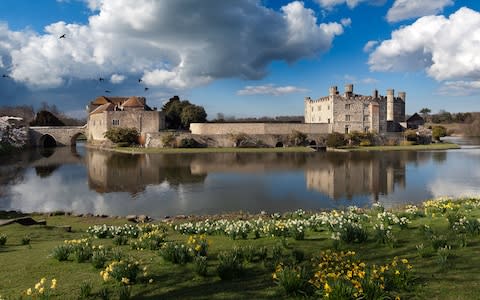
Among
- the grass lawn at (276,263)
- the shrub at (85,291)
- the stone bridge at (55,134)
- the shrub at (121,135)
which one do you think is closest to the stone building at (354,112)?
the shrub at (121,135)

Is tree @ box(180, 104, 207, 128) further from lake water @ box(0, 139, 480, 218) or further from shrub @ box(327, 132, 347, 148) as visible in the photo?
lake water @ box(0, 139, 480, 218)

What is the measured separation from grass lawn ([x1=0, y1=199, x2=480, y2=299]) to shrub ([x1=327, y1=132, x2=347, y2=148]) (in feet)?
168

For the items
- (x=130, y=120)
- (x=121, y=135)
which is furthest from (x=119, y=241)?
(x=130, y=120)

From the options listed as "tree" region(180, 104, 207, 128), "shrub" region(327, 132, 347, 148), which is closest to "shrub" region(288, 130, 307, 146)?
"shrub" region(327, 132, 347, 148)

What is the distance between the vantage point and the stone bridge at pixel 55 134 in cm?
7262

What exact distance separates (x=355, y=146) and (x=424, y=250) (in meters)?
56.6

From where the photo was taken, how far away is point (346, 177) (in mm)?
28531

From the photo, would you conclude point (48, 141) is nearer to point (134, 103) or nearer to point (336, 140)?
point (134, 103)

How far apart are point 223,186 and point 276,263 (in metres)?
18.6

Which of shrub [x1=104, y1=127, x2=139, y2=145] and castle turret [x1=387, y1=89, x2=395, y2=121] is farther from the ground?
castle turret [x1=387, y1=89, x2=395, y2=121]

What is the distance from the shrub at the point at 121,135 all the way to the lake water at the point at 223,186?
2458cm

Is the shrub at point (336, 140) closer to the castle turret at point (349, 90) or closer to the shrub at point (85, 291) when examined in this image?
the castle turret at point (349, 90)

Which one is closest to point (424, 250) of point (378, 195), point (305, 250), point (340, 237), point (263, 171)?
point (340, 237)

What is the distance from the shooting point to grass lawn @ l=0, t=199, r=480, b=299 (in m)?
5.32
